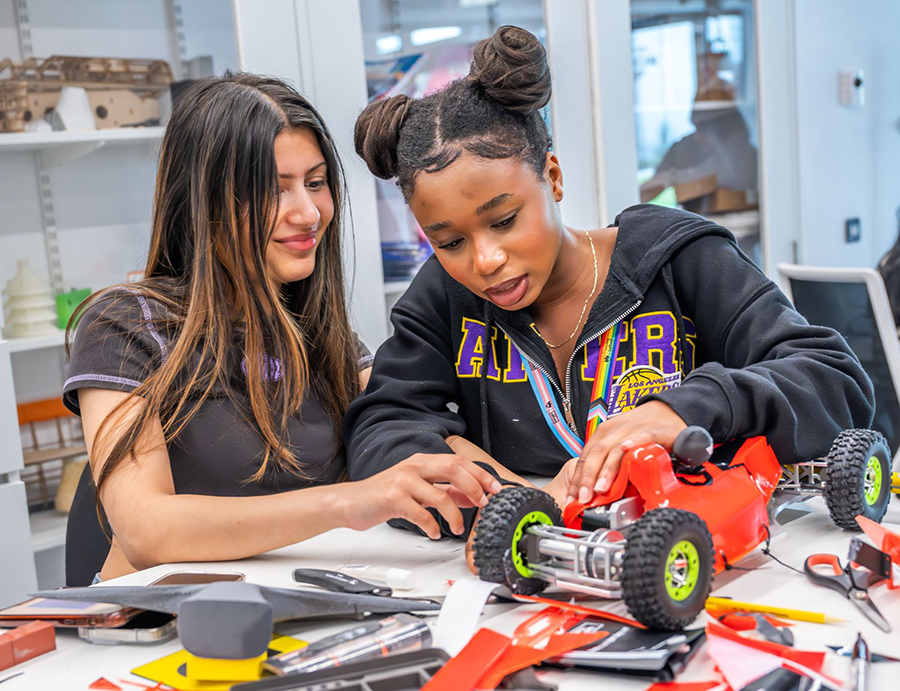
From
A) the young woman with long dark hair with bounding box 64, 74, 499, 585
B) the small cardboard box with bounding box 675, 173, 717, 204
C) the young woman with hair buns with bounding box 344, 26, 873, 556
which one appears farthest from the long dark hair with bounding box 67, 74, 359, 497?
the small cardboard box with bounding box 675, 173, 717, 204

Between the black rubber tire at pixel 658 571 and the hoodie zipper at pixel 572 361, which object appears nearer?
the black rubber tire at pixel 658 571

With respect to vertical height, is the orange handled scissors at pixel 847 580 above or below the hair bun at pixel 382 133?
below

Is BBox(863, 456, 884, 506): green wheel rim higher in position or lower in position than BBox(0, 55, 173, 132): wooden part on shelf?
lower

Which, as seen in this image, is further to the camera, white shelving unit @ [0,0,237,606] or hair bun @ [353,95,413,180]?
white shelving unit @ [0,0,237,606]

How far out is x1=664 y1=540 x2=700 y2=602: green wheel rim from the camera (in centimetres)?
74

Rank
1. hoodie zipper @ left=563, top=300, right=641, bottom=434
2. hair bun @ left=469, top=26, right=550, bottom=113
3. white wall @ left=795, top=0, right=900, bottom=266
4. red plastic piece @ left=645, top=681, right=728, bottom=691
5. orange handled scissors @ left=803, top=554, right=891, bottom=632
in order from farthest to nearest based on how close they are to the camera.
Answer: white wall @ left=795, top=0, right=900, bottom=266 < hoodie zipper @ left=563, top=300, right=641, bottom=434 < hair bun @ left=469, top=26, right=550, bottom=113 < orange handled scissors @ left=803, top=554, right=891, bottom=632 < red plastic piece @ left=645, top=681, right=728, bottom=691

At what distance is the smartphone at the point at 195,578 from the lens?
921mm

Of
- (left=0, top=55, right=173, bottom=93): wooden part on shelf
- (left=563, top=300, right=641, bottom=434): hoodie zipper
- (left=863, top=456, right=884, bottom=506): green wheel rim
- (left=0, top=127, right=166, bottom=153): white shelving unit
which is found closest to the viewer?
(left=863, top=456, right=884, bottom=506): green wheel rim

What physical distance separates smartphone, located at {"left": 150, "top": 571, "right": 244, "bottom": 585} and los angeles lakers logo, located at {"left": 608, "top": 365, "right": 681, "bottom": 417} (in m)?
0.55

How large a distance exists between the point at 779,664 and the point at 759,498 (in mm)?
259

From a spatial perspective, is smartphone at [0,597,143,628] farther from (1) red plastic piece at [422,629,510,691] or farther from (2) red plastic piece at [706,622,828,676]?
Answer: (2) red plastic piece at [706,622,828,676]

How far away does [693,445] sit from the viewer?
2.85 ft

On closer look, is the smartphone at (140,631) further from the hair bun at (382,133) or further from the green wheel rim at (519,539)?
the hair bun at (382,133)

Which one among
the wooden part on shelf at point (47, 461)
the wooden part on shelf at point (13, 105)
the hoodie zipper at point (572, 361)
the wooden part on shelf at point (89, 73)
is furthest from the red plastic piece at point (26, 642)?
the wooden part on shelf at point (89, 73)
